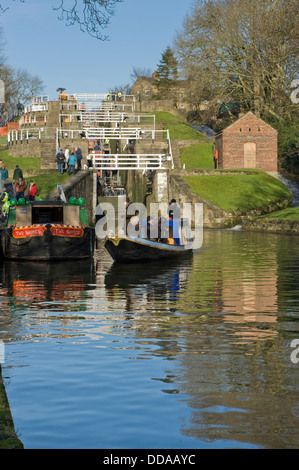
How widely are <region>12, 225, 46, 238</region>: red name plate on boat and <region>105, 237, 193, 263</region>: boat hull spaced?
2.56m

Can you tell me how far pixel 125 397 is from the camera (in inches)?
369

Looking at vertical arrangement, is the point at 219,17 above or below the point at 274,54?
above

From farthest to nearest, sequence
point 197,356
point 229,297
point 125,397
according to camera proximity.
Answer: point 229,297, point 197,356, point 125,397

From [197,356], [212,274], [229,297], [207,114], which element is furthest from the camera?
[207,114]

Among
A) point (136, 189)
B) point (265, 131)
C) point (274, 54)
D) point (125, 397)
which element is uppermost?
point (274, 54)

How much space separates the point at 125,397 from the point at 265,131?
6429 centimetres

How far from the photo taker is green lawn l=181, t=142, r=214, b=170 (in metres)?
76.9

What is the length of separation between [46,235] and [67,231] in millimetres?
854

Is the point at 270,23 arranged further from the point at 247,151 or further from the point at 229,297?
the point at 229,297

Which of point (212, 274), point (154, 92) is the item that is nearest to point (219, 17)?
point (154, 92)
